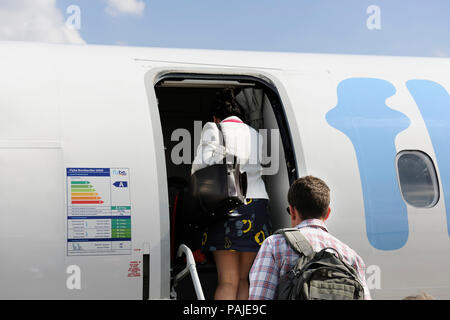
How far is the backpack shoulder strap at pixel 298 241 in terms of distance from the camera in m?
2.61

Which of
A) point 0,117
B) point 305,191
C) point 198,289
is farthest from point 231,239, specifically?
point 0,117

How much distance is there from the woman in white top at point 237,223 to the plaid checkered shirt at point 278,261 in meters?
1.38

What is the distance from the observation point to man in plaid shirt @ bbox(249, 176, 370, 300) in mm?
2641

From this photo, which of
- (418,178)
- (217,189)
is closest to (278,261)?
(217,189)

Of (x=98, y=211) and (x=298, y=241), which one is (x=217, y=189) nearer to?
(x=98, y=211)

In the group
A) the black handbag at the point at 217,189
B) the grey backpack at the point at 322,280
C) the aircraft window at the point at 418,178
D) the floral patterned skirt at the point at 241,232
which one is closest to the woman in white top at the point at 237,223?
the floral patterned skirt at the point at 241,232

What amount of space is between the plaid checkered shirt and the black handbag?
118 cm

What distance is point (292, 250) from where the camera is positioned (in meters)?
2.66

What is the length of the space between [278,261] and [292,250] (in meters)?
0.09

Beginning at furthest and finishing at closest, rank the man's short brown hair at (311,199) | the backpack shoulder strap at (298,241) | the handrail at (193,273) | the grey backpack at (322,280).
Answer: the handrail at (193,273), the man's short brown hair at (311,199), the backpack shoulder strap at (298,241), the grey backpack at (322,280)

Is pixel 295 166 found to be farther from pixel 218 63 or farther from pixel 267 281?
pixel 267 281

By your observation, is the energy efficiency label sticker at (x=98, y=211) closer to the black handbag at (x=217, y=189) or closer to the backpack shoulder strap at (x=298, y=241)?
the black handbag at (x=217, y=189)

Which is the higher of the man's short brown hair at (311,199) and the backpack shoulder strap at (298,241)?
the man's short brown hair at (311,199)

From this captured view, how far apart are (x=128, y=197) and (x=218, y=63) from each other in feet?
4.70
